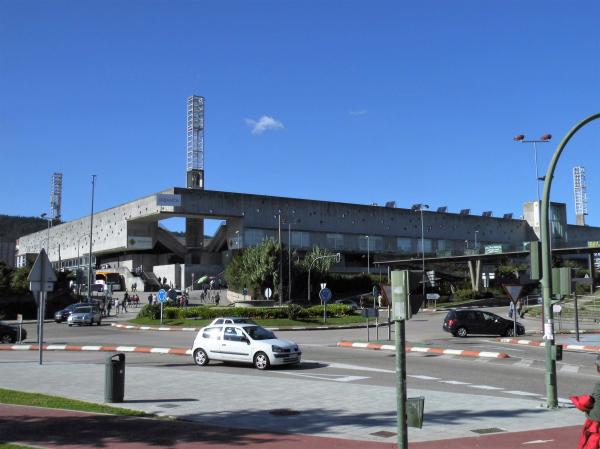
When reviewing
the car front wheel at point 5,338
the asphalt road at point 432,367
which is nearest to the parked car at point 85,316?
the car front wheel at point 5,338

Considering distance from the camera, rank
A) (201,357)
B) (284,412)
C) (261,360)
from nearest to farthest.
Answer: (284,412)
(261,360)
(201,357)

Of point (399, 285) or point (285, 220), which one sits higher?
point (285, 220)

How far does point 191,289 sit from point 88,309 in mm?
34363

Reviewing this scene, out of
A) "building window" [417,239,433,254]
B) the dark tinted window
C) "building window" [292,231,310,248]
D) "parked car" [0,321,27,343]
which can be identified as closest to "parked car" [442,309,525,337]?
the dark tinted window

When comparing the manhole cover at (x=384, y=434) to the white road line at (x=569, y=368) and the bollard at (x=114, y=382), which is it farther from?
the white road line at (x=569, y=368)

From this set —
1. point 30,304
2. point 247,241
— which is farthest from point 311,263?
point 30,304

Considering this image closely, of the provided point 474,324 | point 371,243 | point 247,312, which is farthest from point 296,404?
point 371,243

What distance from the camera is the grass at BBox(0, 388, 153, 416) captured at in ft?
36.7

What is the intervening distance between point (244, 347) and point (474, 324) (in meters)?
17.8

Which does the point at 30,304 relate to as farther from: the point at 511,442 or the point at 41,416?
the point at 511,442

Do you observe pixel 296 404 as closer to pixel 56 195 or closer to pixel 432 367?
pixel 432 367

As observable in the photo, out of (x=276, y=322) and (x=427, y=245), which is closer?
(x=276, y=322)

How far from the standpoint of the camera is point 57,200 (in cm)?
14475

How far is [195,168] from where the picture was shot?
96.8 m
